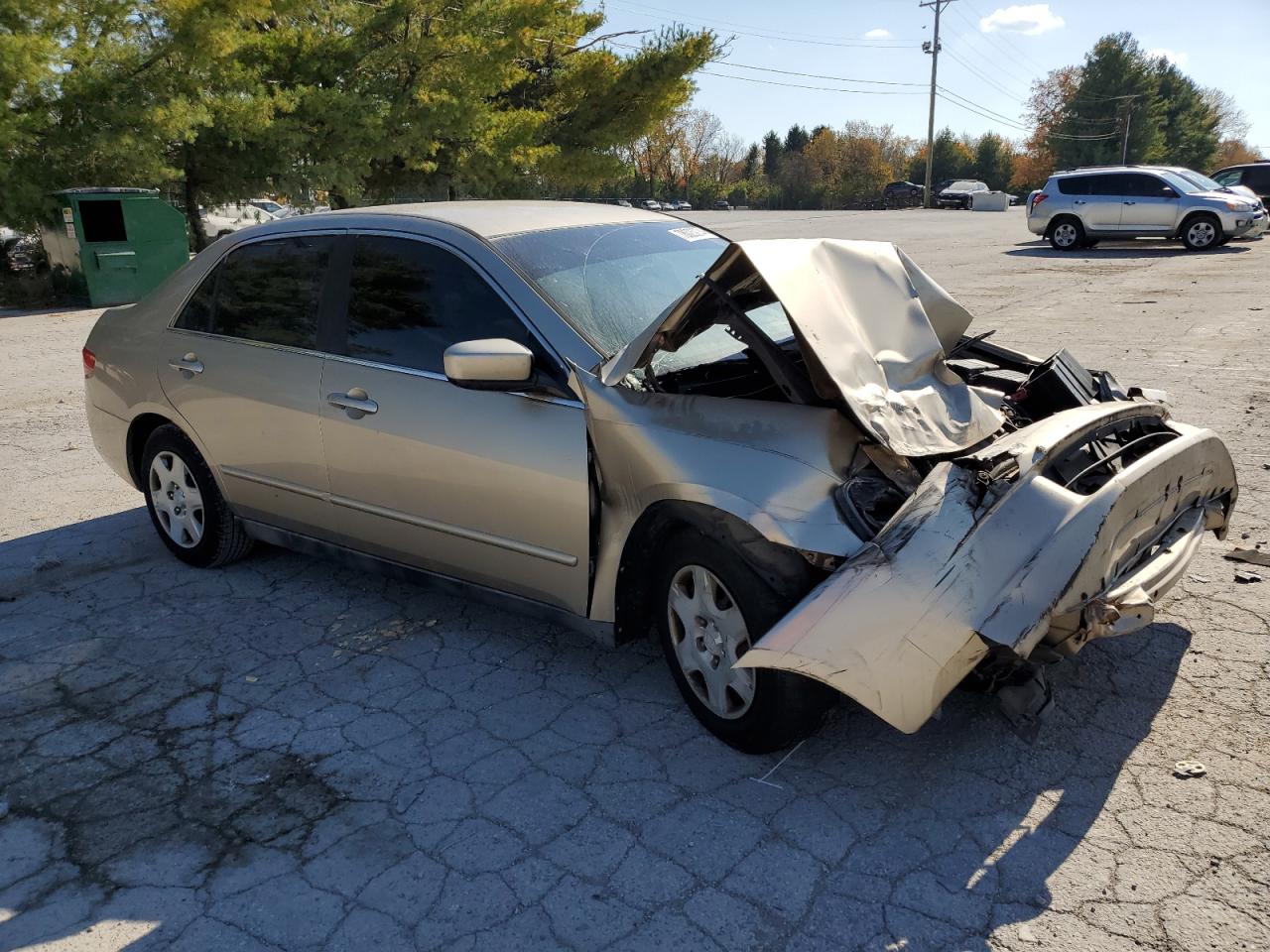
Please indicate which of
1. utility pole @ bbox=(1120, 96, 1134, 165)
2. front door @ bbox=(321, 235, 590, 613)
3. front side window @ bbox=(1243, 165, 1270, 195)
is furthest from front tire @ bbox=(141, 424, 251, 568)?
utility pole @ bbox=(1120, 96, 1134, 165)

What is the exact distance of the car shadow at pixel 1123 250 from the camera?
19.5 m

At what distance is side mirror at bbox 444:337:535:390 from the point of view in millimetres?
3254

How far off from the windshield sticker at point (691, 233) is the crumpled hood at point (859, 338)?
3.61ft

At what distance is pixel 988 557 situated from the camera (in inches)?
100

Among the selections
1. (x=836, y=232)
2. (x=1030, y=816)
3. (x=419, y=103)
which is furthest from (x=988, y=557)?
(x=836, y=232)

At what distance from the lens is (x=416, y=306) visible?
3.85 m

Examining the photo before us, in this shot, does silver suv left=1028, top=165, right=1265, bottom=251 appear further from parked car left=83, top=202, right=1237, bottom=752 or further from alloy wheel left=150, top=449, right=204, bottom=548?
alloy wheel left=150, top=449, right=204, bottom=548

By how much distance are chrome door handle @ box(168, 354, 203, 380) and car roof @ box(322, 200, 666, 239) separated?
901mm

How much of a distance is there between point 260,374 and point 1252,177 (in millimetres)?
26482

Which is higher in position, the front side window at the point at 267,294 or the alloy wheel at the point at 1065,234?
the front side window at the point at 267,294

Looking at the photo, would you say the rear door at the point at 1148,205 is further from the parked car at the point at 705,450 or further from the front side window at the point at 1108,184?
the parked car at the point at 705,450

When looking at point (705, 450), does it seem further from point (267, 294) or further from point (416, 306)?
point (267, 294)

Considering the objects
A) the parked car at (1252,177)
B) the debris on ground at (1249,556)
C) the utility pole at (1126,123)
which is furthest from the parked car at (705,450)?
the utility pole at (1126,123)

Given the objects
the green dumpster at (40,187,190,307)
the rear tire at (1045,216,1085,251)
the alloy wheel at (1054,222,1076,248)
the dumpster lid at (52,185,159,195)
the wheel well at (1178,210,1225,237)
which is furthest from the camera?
the alloy wheel at (1054,222,1076,248)
